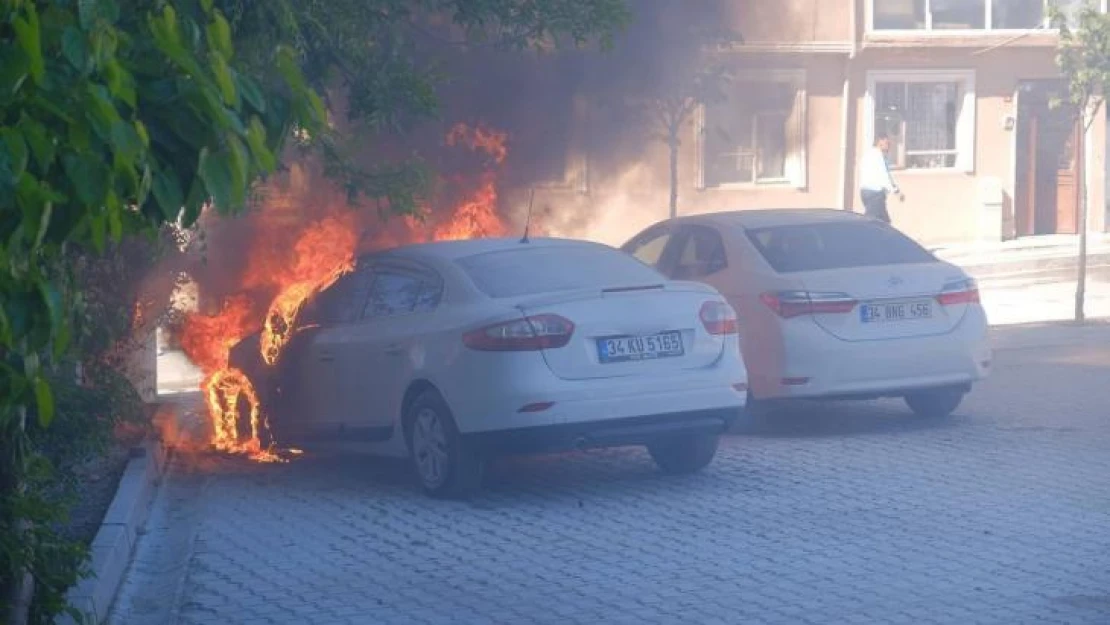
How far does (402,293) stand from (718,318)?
79.9 inches

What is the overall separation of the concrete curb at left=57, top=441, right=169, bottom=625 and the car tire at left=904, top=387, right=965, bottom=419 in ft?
17.8

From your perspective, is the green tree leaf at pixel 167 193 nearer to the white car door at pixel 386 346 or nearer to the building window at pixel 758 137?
the white car door at pixel 386 346

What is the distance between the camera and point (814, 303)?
1128 centimetres

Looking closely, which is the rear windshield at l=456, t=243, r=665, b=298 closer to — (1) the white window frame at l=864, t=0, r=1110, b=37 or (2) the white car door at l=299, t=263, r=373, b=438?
(2) the white car door at l=299, t=263, r=373, b=438

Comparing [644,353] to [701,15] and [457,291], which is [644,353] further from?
[701,15]

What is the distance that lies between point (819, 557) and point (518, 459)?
12.2 ft

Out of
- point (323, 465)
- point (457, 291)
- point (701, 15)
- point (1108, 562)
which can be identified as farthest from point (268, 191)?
point (701, 15)

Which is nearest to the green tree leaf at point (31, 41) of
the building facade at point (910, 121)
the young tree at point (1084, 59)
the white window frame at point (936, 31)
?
the young tree at point (1084, 59)

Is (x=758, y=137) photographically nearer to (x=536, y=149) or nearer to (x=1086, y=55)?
(x=1086, y=55)

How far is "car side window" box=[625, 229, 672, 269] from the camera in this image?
42.8 ft

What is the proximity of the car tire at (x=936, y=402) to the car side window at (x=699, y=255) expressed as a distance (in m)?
1.72

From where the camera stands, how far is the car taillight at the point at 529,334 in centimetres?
926

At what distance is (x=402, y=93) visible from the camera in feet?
35.5

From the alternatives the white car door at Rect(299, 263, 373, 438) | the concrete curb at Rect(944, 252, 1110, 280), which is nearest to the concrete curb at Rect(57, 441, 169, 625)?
the white car door at Rect(299, 263, 373, 438)
